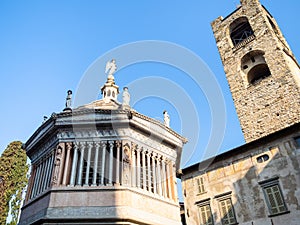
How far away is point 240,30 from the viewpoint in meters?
38.8

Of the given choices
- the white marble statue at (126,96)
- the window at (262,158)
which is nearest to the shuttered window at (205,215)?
the window at (262,158)

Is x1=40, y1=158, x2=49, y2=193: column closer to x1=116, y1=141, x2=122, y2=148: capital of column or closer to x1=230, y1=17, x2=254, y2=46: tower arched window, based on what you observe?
x1=116, y1=141, x2=122, y2=148: capital of column

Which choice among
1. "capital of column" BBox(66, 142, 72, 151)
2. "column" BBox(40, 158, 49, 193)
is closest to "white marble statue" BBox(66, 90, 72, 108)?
"capital of column" BBox(66, 142, 72, 151)

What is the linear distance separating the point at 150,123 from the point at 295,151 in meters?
10.8

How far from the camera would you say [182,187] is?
74.2ft

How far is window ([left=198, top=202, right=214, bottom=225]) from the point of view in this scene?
64.5 feet

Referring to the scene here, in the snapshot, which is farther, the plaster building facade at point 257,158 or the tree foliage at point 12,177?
the tree foliage at point 12,177

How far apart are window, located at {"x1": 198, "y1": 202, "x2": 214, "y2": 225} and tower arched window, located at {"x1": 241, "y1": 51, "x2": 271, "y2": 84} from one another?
19.2 meters

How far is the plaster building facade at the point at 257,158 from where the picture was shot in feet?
56.2

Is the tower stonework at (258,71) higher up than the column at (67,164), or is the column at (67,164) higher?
the tower stonework at (258,71)

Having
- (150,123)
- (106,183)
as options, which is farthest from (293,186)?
(106,183)

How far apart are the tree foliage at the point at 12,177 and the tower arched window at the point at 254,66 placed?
29.6 meters

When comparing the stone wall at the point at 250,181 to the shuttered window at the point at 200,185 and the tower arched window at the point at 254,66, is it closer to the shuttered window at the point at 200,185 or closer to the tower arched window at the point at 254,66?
the shuttered window at the point at 200,185

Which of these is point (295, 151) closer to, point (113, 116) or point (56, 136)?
point (113, 116)
